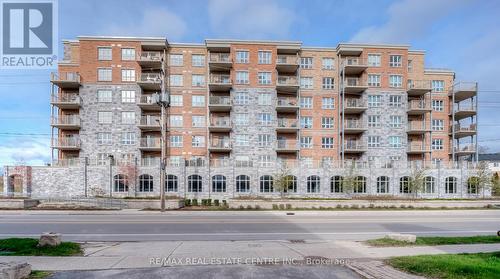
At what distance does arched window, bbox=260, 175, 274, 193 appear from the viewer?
134ft

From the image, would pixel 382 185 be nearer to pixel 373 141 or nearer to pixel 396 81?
pixel 373 141

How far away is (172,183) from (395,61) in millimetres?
34884

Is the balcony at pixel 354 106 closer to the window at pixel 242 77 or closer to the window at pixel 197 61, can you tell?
the window at pixel 242 77

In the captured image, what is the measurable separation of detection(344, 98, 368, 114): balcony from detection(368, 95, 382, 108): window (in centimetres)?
114

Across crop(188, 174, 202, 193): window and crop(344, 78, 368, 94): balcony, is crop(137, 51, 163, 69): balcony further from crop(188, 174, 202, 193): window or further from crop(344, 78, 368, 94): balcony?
crop(344, 78, 368, 94): balcony

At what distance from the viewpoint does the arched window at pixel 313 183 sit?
135ft

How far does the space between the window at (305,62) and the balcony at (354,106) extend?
7.17m

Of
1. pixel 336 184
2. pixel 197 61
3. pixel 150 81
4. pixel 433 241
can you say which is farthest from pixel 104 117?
pixel 433 241

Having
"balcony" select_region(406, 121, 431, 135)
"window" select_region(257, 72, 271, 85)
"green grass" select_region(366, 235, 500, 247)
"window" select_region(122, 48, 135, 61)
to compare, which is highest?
"window" select_region(122, 48, 135, 61)

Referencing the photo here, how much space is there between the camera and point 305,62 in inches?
1811

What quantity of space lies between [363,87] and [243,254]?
131 feet

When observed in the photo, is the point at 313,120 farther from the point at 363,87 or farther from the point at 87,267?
the point at 87,267

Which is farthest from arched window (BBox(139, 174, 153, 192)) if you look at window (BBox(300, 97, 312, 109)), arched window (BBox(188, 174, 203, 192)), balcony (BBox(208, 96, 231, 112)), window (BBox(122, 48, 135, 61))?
window (BBox(300, 97, 312, 109))

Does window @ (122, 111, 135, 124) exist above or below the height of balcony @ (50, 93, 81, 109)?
below
